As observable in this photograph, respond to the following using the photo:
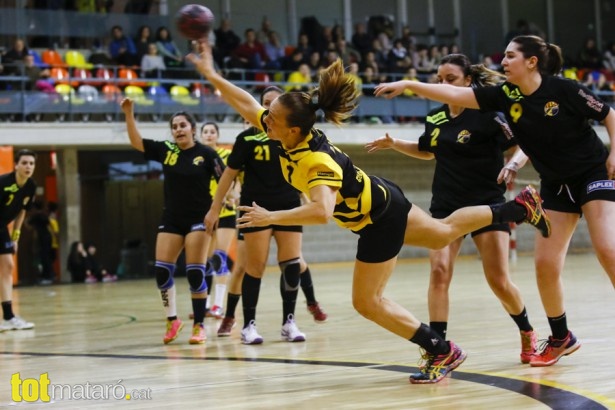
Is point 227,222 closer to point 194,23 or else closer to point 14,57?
point 194,23

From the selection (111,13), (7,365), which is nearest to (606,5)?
(111,13)

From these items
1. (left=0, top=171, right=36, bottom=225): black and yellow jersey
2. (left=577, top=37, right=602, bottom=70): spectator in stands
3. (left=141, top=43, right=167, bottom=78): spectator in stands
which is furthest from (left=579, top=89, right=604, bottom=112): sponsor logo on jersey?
(left=577, top=37, right=602, bottom=70): spectator in stands

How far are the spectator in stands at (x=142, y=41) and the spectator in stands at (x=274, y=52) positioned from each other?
9.71ft

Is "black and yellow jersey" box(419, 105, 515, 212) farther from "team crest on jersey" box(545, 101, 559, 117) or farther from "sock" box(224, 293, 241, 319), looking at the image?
"sock" box(224, 293, 241, 319)

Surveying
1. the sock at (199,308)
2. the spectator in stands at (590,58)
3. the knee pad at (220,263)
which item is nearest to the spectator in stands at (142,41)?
the knee pad at (220,263)

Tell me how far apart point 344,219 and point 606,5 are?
Answer: 2890 centimetres

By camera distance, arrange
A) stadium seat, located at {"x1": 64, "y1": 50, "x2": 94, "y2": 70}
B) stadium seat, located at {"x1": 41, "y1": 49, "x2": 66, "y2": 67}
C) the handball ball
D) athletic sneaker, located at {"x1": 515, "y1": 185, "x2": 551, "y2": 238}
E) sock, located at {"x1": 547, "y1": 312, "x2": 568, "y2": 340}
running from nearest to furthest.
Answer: the handball ball
athletic sneaker, located at {"x1": 515, "y1": 185, "x2": 551, "y2": 238}
sock, located at {"x1": 547, "y1": 312, "x2": 568, "y2": 340}
stadium seat, located at {"x1": 41, "y1": 49, "x2": 66, "y2": 67}
stadium seat, located at {"x1": 64, "y1": 50, "x2": 94, "y2": 70}

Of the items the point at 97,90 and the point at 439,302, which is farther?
the point at 97,90

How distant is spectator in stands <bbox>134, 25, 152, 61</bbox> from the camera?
20656 mm

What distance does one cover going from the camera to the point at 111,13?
21328 millimetres

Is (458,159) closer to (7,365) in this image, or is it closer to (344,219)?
(344,219)

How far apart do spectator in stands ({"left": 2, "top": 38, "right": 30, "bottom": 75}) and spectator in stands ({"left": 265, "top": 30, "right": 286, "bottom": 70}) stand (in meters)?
5.81

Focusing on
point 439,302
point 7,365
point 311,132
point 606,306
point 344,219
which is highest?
point 311,132

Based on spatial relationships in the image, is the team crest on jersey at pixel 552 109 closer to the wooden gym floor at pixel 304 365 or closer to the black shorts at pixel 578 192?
the black shorts at pixel 578 192
